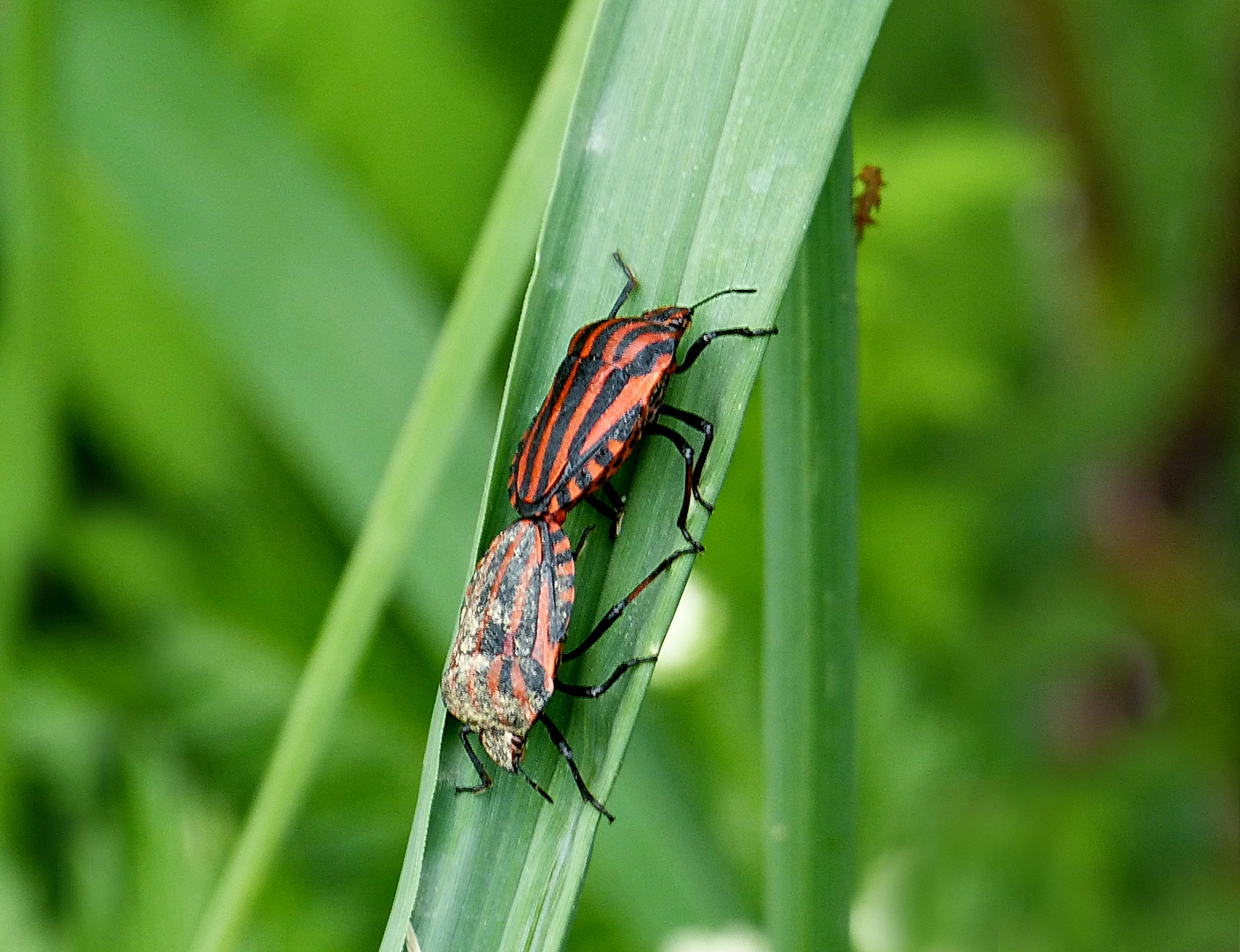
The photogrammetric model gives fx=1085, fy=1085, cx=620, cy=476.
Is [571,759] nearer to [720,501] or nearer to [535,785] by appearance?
[535,785]

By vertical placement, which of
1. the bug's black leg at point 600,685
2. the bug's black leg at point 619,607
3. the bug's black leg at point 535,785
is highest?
the bug's black leg at point 619,607

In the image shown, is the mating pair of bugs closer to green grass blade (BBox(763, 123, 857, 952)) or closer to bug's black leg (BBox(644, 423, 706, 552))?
bug's black leg (BBox(644, 423, 706, 552))

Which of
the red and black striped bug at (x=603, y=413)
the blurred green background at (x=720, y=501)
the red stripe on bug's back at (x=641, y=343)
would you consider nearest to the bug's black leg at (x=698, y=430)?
the red and black striped bug at (x=603, y=413)

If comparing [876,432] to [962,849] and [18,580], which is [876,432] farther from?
[18,580]

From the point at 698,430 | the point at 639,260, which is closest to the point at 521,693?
the point at 698,430

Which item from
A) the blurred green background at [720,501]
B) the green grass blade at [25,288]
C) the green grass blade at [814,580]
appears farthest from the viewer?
the blurred green background at [720,501]

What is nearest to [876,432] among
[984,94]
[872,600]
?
[872,600]

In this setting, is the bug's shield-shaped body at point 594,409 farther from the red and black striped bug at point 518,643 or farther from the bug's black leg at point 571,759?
the bug's black leg at point 571,759
